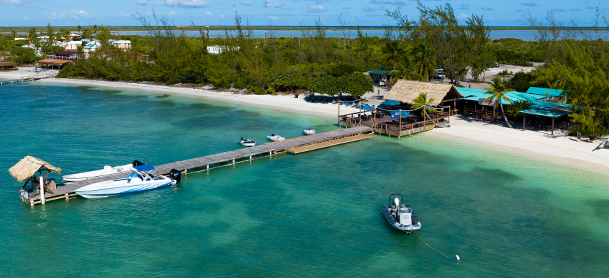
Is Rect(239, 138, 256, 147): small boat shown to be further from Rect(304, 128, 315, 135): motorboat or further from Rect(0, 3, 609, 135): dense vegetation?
Rect(0, 3, 609, 135): dense vegetation

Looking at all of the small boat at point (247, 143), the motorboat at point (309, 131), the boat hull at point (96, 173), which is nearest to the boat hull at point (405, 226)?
the small boat at point (247, 143)

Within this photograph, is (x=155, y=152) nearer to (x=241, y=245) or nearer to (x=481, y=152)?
(x=241, y=245)

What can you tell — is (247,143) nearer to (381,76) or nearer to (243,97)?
(243,97)

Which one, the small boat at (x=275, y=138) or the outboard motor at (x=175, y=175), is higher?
the small boat at (x=275, y=138)

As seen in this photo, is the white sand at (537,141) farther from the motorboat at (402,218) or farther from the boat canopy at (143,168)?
the boat canopy at (143,168)

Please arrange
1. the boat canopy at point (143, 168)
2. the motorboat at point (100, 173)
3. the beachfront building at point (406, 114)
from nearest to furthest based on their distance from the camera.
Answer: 1. the motorboat at point (100, 173)
2. the boat canopy at point (143, 168)
3. the beachfront building at point (406, 114)

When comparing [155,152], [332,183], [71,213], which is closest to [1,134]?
[155,152]
